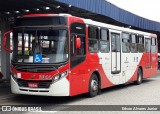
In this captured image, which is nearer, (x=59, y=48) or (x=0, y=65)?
(x=59, y=48)

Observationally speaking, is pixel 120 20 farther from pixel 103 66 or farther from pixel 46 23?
pixel 46 23

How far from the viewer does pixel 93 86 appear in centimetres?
1318

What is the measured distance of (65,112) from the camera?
995 centimetres

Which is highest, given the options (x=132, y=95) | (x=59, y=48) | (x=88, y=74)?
(x=59, y=48)

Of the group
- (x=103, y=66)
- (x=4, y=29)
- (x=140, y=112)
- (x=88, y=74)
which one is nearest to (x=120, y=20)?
(x=4, y=29)

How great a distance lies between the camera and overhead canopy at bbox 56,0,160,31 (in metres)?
16.8

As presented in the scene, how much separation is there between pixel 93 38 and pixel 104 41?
1.01 metres

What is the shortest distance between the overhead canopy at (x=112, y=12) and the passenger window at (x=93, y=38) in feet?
7.03

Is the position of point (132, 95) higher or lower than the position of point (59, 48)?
lower

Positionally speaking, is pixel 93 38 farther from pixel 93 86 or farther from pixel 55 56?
pixel 55 56

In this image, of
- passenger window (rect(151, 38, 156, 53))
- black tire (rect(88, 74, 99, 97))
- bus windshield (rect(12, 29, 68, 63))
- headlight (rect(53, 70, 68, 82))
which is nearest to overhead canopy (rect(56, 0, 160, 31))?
passenger window (rect(151, 38, 156, 53))

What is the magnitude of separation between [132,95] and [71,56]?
3651 mm

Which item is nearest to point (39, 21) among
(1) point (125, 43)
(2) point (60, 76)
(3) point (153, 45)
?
(2) point (60, 76)

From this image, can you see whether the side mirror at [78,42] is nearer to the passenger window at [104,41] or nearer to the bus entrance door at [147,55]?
the passenger window at [104,41]
